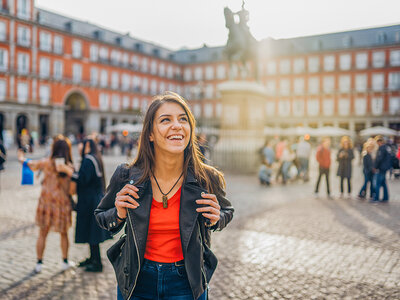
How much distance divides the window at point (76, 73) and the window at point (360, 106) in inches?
1279

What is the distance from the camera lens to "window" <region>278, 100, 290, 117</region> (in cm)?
4975

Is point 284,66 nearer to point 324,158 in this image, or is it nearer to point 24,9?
point 24,9

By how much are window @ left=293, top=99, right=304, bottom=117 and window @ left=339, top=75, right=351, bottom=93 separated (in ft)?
16.4

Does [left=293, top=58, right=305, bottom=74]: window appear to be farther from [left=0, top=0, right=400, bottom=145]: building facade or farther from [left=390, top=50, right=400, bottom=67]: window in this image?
[left=390, top=50, right=400, bottom=67]: window

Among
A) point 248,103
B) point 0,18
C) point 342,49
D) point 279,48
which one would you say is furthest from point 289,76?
point 248,103

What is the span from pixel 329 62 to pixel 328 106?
5.36 meters

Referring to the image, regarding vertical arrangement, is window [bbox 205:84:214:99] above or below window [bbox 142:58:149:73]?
below

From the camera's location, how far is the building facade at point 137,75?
121 feet

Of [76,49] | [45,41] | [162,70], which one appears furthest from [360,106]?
[45,41]

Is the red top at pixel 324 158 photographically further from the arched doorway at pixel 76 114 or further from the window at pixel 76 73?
the arched doorway at pixel 76 114

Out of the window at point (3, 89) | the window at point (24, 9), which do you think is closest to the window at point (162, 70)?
the window at point (24, 9)

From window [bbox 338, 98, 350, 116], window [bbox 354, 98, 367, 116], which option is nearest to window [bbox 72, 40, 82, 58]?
window [bbox 338, 98, 350, 116]

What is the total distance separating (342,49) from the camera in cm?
4528

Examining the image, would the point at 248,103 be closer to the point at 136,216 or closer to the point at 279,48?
the point at 136,216
